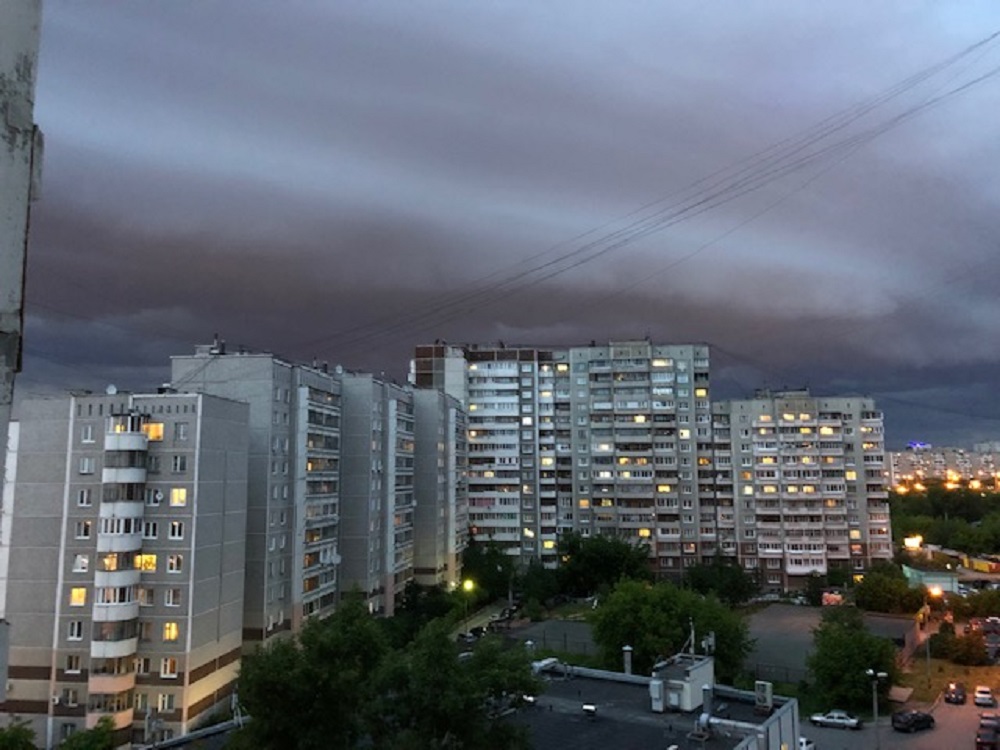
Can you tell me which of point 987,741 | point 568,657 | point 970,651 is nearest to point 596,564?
point 568,657

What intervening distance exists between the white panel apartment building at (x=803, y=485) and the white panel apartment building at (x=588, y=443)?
3.53m

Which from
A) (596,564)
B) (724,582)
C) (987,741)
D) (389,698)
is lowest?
(987,741)

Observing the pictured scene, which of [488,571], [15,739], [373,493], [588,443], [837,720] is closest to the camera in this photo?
[15,739]

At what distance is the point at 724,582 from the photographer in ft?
237

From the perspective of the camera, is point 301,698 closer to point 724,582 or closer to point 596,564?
point 724,582

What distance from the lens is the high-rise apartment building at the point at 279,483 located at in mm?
45406

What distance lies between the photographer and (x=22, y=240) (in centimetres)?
387

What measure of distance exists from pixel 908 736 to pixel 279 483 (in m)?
37.2

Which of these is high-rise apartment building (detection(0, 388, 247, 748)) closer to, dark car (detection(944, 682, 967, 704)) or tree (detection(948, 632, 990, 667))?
dark car (detection(944, 682, 967, 704))

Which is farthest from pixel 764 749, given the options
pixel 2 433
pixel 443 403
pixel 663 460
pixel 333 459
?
pixel 663 460

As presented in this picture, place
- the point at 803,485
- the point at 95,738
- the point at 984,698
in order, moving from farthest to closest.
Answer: the point at 803,485
the point at 984,698
the point at 95,738

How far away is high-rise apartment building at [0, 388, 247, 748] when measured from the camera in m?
35.7

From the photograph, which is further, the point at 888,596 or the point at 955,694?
the point at 888,596

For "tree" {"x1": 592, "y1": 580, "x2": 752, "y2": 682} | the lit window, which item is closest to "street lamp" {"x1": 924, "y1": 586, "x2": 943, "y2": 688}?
"tree" {"x1": 592, "y1": 580, "x2": 752, "y2": 682}
